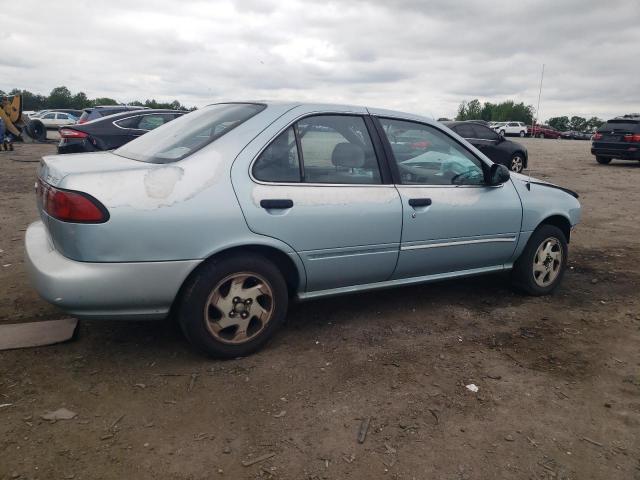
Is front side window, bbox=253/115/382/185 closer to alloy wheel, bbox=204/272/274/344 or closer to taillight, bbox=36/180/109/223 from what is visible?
alloy wheel, bbox=204/272/274/344

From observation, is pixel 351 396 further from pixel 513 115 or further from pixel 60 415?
pixel 513 115

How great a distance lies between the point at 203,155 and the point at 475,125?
1174 cm

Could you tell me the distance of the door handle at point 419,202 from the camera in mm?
3666

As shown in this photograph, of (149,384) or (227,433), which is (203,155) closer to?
(149,384)

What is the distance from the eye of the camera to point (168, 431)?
254 cm

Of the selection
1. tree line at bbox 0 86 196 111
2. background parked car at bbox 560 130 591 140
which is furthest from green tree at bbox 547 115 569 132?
tree line at bbox 0 86 196 111

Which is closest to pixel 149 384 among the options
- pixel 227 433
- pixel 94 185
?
pixel 227 433

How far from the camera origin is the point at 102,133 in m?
9.05

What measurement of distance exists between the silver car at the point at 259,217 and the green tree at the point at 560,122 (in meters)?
81.9

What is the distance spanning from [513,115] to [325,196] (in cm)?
9303

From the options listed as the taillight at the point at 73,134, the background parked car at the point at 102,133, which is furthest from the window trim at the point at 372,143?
the taillight at the point at 73,134

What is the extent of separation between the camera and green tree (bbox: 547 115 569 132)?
7802 cm

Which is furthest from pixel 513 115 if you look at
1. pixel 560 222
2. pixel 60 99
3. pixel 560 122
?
pixel 560 222

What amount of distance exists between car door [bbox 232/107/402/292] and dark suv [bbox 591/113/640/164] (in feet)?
51.6
